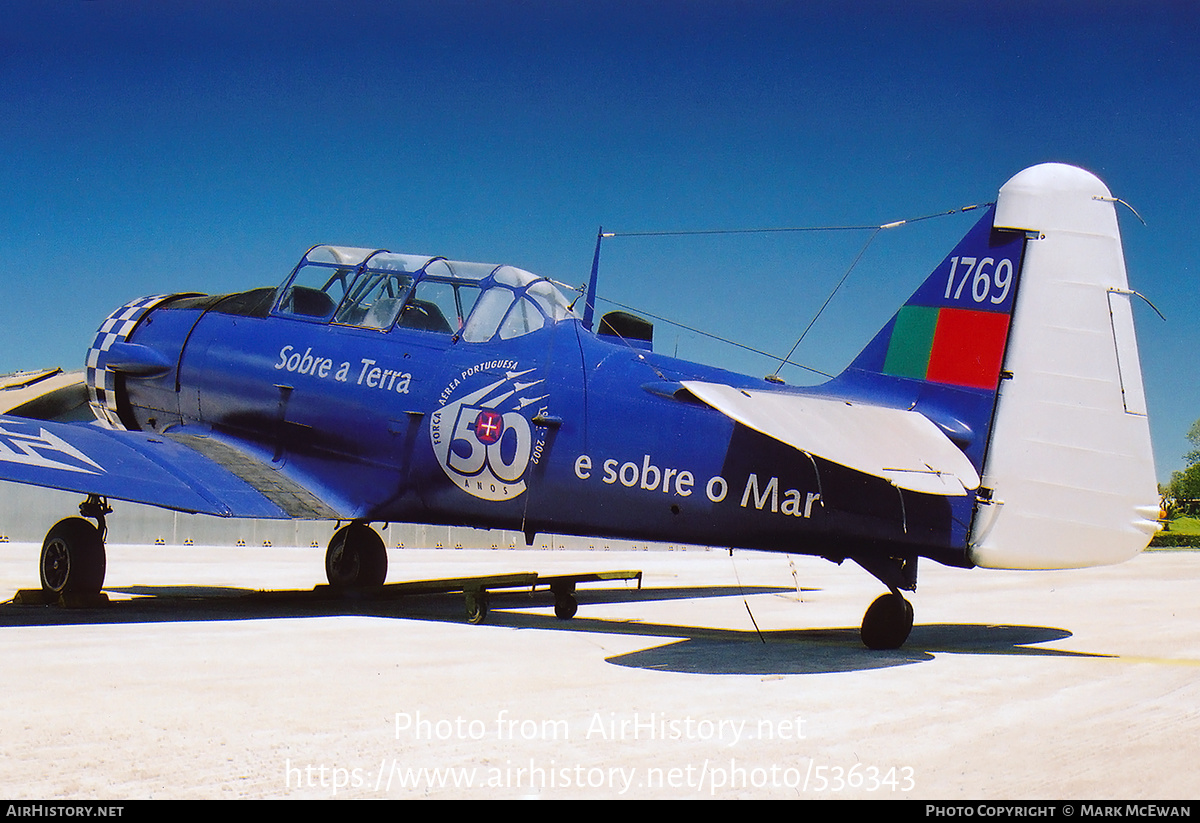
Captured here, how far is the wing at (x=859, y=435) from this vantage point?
638cm

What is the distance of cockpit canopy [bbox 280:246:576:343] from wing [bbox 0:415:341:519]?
1718 mm

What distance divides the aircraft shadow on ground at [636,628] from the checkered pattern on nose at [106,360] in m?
2.06

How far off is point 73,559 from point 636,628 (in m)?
5.12

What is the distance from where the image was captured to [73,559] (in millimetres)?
9492

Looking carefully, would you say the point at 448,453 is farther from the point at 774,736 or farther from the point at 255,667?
the point at 774,736

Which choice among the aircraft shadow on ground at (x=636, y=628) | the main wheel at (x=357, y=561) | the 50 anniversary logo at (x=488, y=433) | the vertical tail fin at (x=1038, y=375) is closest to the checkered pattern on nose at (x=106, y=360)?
the aircraft shadow on ground at (x=636, y=628)

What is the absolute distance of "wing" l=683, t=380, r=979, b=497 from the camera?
20.9 feet

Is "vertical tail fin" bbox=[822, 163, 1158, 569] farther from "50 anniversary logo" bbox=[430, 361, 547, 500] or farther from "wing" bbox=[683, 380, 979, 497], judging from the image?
"50 anniversary logo" bbox=[430, 361, 547, 500]

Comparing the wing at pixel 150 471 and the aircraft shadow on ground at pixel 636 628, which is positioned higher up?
the wing at pixel 150 471

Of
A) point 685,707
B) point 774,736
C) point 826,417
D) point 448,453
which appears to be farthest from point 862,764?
point 448,453

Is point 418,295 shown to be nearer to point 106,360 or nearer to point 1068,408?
point 106,360

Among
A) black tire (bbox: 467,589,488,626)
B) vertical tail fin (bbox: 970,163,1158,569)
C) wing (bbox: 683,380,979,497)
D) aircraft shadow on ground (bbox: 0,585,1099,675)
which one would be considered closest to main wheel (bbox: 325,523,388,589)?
aircraft shadow on ground (bbox: 0,585,1099,675)

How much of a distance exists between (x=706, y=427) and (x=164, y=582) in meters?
8.56

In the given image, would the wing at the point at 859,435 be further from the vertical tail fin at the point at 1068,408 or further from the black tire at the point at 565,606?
the black tire at the point at 565,606
